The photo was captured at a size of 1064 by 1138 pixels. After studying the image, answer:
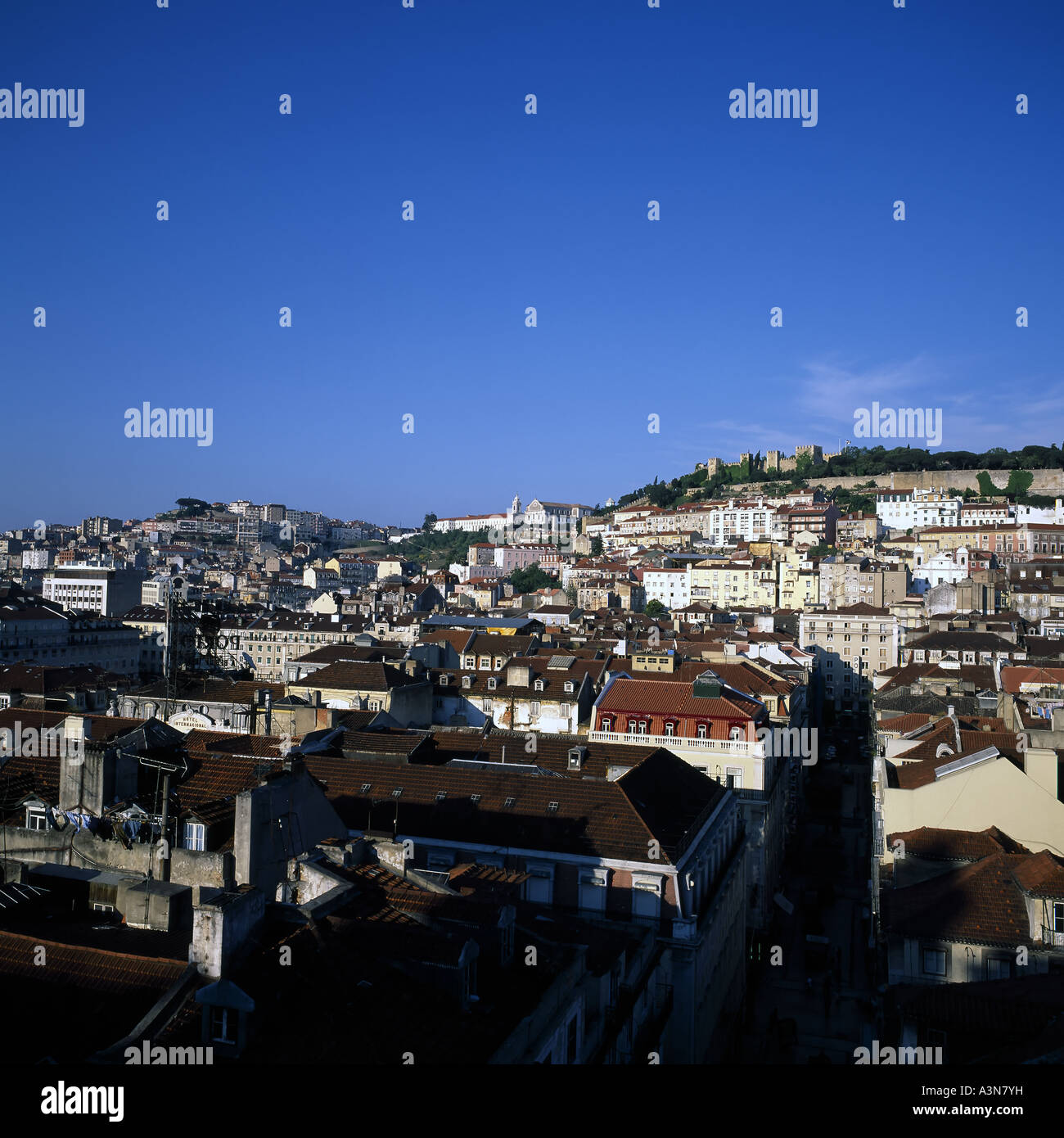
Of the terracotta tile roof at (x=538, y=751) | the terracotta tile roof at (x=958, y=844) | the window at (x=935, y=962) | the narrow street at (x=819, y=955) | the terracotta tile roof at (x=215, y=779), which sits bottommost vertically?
the narrow street at (x=819, y=955)

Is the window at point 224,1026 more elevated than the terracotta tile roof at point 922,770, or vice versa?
the window at point 224,1026

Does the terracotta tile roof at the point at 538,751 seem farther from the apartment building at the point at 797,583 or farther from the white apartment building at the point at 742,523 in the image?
the white apartment building at the point at 742,523

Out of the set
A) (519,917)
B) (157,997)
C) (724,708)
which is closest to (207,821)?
(519,917)

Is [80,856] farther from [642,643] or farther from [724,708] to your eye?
[642,643]

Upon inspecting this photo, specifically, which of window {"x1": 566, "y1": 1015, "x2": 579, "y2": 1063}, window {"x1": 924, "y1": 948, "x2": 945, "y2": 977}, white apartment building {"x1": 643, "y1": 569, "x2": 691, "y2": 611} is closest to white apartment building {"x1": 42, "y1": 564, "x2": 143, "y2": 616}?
white apartment building {"x1": 643, "y1": 569, "x2": 691, "y2": 611}

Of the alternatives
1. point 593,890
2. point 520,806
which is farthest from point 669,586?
point 593,890

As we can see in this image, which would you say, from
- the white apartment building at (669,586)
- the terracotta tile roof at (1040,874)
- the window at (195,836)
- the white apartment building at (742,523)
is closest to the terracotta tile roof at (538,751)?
the terracotta tile roof at (1040,874)
